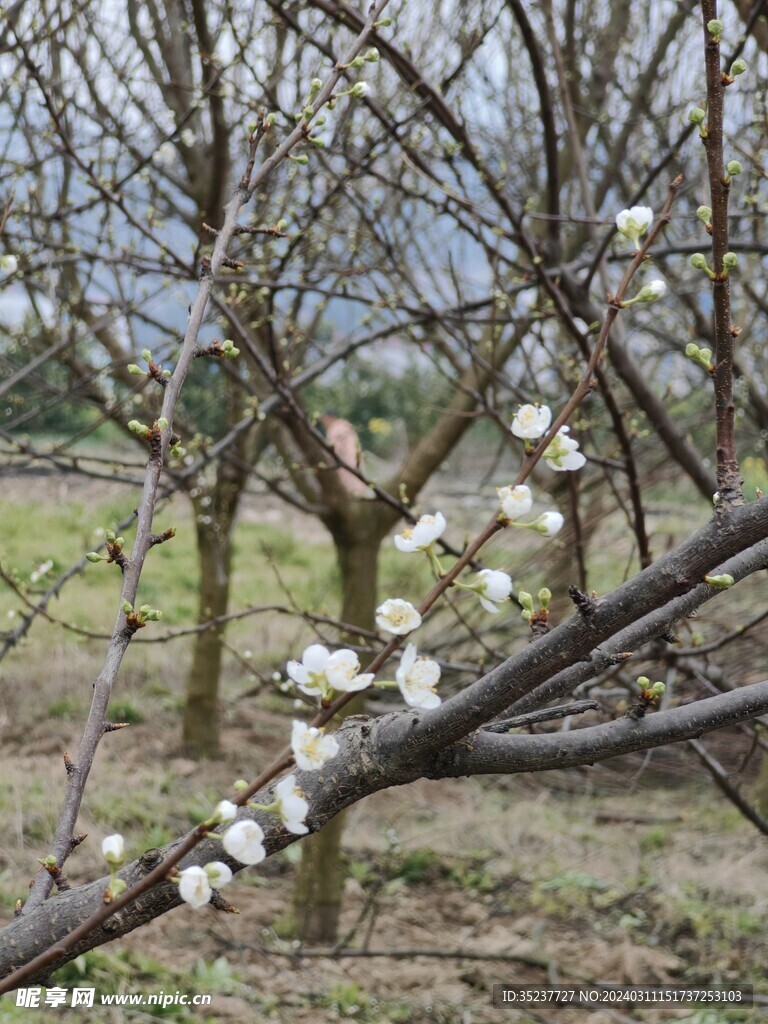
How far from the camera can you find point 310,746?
80 cm

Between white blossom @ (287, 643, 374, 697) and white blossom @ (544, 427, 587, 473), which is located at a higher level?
white blossom @ (544, 427, 587, 473)

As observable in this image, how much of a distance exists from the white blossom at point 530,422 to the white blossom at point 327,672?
330mm

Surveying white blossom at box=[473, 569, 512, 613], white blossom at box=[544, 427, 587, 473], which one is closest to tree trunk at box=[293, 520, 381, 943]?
white blossom at box=[544, 427, 587, 473]

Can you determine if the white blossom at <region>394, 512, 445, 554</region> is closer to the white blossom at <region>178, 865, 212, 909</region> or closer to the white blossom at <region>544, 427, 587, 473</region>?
the white blossom at <region>544, 427, 587, 473</region>

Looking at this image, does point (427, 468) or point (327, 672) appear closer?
point (327, 672)

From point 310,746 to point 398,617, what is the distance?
155mm

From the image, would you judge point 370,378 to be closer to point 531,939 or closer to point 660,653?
point 531,939

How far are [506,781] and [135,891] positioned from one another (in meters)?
4.95

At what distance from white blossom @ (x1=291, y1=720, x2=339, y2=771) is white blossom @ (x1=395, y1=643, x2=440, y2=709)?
0.11 metres

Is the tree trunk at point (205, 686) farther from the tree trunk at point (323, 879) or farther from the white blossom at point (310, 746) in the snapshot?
the white blossom at point (310, 746)

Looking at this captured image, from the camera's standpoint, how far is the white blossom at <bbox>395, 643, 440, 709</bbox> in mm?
886

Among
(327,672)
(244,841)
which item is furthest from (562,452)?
(244,841)

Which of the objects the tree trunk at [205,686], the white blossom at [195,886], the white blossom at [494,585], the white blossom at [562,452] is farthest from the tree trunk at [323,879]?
the white blossom at [195,886]

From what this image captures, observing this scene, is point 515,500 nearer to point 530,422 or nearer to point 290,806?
point 530,422
